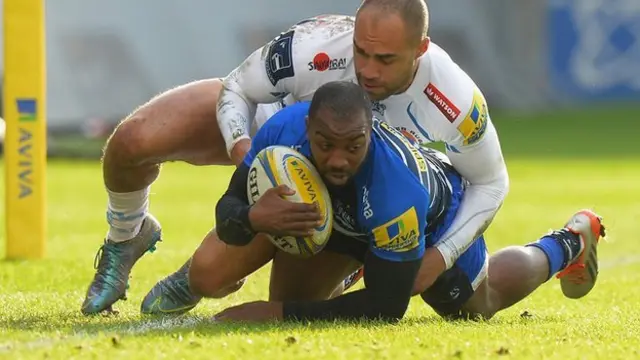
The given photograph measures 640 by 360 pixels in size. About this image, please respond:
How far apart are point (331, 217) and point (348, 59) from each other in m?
1.02

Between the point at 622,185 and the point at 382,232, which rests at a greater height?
the point at 382,232

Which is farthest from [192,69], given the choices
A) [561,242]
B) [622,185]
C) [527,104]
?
[561,242]

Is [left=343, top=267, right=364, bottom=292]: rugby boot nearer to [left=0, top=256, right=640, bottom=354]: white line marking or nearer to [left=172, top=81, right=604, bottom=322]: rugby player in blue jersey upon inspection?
[left=172, top=81, right=604, bottom=322]: rugby player in blue jersey

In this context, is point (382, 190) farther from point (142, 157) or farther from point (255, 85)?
point (142, 157)

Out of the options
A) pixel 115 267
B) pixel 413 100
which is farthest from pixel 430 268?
pixel 115 267

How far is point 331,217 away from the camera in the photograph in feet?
19.1

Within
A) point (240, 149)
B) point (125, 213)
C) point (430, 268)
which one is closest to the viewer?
point (430, 268)

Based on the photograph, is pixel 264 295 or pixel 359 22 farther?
pixel 264 295

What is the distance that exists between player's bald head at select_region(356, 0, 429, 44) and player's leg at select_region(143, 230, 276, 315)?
1.20 meters

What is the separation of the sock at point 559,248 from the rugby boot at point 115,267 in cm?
208

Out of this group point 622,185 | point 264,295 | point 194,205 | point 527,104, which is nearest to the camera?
point 264,295

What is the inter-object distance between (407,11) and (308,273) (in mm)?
1360

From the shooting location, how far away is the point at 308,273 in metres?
6.52

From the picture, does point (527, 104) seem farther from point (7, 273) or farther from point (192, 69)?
point (7, 273)
